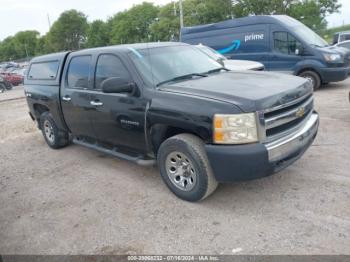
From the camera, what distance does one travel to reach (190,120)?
11.6 feet

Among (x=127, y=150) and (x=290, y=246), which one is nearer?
(x=290, y=246)

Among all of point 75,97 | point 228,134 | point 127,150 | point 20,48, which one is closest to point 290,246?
point 228,134

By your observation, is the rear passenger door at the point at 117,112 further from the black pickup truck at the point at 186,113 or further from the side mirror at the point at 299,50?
the side mirror at the point at 299,50

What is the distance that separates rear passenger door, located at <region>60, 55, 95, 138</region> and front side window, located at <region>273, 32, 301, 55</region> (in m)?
6.82

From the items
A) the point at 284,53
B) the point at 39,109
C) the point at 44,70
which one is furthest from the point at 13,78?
the point at 284,53

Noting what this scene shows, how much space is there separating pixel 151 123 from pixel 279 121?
1439mm

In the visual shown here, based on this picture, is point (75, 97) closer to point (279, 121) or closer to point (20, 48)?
point (279, 121)

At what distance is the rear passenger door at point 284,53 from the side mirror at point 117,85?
711 cm

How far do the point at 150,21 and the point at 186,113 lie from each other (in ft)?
172

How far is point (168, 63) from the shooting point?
4.44 m

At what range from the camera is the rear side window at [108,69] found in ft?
14.4

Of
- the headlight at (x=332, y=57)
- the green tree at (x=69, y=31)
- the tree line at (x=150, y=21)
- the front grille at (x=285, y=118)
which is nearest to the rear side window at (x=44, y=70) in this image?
the front grille at (x=285, y=118)

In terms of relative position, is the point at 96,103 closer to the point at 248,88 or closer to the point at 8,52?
the point at 248,88

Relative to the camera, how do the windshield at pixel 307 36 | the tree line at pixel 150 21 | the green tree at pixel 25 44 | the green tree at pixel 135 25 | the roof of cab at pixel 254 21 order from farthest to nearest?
the green tree at pixel 25 44, the green tree at pixel 135 25, the tree line at pixel 150 21, the roof of cab at pixel 254 21, the windshield at pixel 307 36
